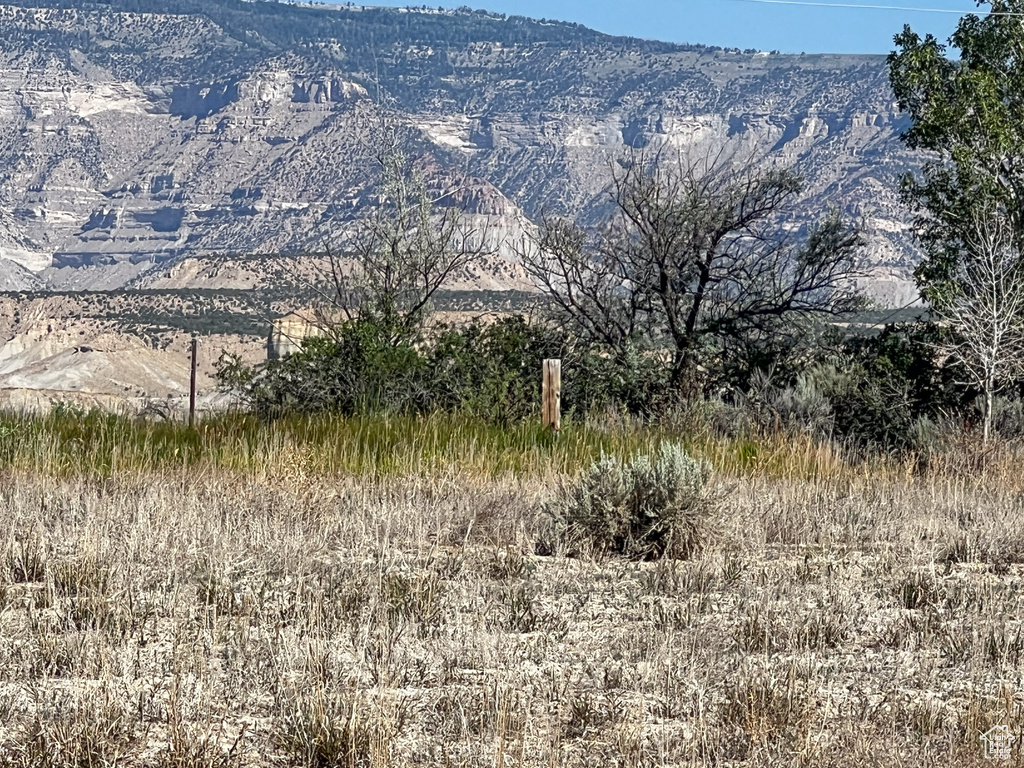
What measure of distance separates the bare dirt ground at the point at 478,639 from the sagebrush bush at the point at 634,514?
158 millimetres

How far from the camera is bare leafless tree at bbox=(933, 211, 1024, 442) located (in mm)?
15555

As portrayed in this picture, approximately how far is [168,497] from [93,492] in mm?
641

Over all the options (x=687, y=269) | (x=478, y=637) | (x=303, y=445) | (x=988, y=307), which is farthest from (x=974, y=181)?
(x=478, y=637)

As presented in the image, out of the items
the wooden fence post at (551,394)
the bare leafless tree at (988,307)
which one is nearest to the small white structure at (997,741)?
the wooden fence post at (551,394)

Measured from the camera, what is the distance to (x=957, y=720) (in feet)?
13.1

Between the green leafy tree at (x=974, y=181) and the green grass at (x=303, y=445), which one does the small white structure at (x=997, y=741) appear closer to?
the green grass at (x=303, y=445)

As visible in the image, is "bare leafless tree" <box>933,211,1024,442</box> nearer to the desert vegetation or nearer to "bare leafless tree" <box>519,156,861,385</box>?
the desert vegetation

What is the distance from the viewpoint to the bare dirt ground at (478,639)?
3.75 meters

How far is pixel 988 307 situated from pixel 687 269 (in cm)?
443

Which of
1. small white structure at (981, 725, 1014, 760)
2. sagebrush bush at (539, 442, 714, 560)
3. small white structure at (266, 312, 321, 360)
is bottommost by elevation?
small white structure at (266, 312, 321, 360)

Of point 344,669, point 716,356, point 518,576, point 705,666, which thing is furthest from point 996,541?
point 716,356

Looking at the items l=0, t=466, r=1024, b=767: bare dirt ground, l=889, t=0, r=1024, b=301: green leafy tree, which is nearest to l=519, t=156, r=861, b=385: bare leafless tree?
l=889, t=0, r=1024, b=301: green leafy tree

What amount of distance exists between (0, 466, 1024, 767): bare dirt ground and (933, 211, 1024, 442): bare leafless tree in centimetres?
806

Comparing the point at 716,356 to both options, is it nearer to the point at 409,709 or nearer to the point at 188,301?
the point at 409,709
